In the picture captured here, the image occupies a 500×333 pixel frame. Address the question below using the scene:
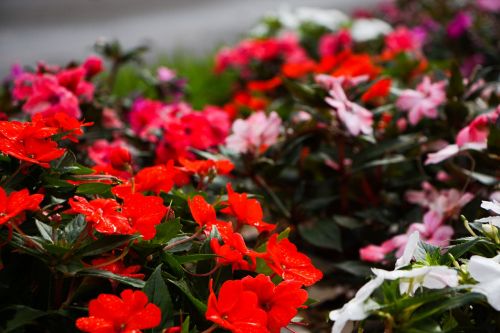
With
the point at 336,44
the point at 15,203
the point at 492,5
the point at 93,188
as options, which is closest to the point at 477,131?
the point at 93,188

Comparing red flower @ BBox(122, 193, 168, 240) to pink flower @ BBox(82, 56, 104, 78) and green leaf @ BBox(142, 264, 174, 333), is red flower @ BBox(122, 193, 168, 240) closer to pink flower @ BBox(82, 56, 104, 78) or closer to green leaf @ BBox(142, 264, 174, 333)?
green leaf @ BBox(142, 264, 174, 333)

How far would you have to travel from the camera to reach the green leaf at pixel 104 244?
664 millimetres

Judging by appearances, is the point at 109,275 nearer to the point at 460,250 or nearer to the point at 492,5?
the point at 460,250

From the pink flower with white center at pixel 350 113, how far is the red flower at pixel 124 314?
63 centimetres

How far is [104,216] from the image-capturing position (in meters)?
0.68

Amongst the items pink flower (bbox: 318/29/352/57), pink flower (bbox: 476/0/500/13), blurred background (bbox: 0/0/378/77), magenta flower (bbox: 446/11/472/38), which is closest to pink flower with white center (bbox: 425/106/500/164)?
pink flower (bbox: 318/29/352/57)

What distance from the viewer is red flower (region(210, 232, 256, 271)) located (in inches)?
28.1

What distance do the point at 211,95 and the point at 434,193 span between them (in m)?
1.48

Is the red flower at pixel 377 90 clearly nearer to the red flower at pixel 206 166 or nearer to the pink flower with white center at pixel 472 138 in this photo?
the pink flower with white center at pixel 472 138

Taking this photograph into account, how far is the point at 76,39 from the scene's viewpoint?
14.7 feet

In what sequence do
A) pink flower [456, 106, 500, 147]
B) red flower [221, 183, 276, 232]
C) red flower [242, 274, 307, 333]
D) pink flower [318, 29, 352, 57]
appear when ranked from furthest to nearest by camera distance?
pink flower [318, 29, 352, 57] < pink flower [456, 106, 500, 147] < red flower [221, 183, 276, 232] < red flower [242, 274, 307, 333]

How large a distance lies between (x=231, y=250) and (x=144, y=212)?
110mm

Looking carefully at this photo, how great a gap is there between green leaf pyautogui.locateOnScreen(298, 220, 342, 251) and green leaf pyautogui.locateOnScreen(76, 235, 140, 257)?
56 cm

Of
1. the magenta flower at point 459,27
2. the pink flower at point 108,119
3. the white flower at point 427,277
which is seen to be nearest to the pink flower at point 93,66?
the pink flower at point 108,119
